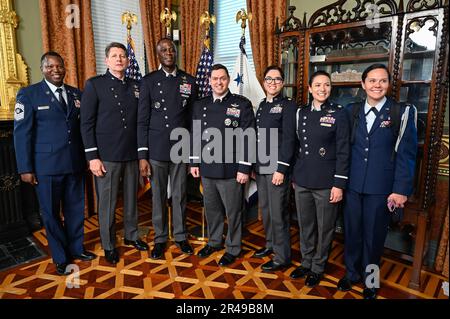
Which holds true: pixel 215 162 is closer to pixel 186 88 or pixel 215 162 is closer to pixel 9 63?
pixel 186 88

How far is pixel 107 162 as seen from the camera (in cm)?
236

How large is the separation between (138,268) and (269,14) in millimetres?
2645

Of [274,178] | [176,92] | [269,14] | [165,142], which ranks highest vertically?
[269,14]

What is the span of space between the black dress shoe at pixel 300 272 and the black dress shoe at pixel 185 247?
2.73 ft

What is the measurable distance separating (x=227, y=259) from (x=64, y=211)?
4.33 feet

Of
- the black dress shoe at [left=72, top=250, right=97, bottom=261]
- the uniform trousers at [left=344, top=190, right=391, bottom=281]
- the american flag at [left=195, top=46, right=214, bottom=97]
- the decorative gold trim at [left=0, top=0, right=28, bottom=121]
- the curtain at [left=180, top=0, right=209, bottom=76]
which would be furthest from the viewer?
the curtain at [left=180, top=0, right=209, bottom=76]

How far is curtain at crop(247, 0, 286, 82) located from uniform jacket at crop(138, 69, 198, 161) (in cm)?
120

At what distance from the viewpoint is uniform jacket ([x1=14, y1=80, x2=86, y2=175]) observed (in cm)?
216

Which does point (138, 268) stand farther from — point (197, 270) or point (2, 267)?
point (2, 267)

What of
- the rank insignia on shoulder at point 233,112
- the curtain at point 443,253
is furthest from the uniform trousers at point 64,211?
the curtain at point 443,253

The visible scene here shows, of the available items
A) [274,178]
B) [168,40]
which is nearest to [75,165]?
[168,40]

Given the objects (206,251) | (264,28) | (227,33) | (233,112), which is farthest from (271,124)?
(227,33)

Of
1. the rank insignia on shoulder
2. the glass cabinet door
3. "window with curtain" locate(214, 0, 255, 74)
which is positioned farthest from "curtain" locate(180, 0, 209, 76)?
the rank insignia on shoulder

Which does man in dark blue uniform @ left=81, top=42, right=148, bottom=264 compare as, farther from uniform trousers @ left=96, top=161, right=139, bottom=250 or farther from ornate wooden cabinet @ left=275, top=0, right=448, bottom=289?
ornate wooden cabinet @ left=275, top=0, right=448, bottom=289
